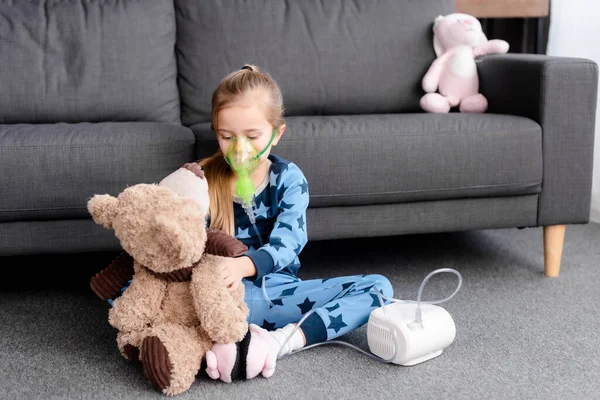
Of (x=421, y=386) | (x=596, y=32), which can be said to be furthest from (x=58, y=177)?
(x=596, y=32)

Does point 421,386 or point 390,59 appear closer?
point 421,386

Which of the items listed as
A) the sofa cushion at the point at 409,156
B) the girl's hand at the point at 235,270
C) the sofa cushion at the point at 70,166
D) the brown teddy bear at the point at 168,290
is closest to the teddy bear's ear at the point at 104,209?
the brown teddy bear at the point at 168,290

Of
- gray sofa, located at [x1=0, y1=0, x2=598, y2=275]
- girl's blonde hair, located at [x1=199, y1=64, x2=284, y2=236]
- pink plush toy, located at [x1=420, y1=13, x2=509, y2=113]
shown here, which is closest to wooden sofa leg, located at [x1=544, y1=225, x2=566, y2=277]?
gray sofa, located at [x1=0, y1=0, x2=598, y2=275]

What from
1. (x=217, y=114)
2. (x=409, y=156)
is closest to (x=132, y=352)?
(x=217, y=114)

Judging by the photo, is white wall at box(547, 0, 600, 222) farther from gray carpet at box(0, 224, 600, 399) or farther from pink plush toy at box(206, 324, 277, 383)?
pink plush toy at box(206, 324, 277, 383)

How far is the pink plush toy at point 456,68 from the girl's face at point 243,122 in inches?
34.8

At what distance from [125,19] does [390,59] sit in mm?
862

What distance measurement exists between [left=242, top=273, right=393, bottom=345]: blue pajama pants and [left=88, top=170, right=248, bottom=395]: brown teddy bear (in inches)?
6.8

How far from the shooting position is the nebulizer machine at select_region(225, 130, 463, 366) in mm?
1362

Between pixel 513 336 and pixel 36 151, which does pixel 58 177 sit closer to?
pixel 36 151

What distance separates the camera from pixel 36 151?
1686mm

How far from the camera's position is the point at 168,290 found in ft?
4.39

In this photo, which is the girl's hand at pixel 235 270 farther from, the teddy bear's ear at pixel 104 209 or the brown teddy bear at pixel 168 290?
the teddy bear's ear at pixel 104 209

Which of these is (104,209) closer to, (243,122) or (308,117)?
(243,122)
